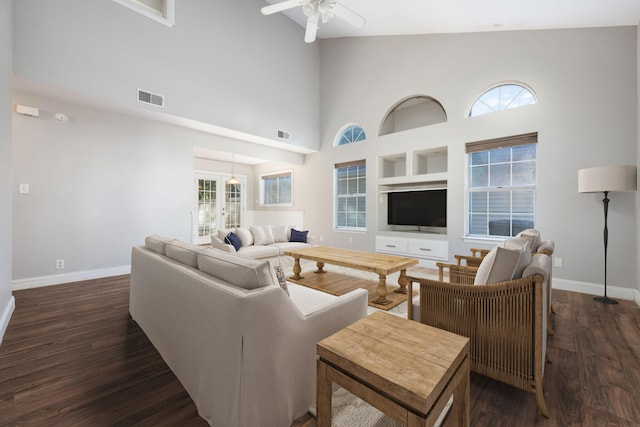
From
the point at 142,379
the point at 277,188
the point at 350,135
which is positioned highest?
the point at 350,135

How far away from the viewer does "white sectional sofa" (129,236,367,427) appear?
1140 millimetres

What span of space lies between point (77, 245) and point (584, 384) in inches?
223

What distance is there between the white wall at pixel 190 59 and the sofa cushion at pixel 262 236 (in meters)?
1.97

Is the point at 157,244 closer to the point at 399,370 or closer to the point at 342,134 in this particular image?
the point at 399,370

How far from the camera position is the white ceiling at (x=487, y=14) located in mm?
3006

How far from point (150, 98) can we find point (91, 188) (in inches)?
63.3

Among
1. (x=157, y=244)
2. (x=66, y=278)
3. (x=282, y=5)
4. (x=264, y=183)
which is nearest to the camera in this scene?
(x=157, y=244)

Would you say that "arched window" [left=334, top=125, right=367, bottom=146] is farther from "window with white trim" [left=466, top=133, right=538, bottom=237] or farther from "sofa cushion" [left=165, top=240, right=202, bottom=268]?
"sofa cushion" [left=165, top=240, right=202, bottom=268]

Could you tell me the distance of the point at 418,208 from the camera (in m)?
5.12

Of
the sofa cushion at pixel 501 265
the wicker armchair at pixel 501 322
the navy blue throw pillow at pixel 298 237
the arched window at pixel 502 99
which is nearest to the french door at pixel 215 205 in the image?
the navy blue throw pillow at pixel 298 237

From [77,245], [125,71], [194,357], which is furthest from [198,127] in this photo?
[194,357]

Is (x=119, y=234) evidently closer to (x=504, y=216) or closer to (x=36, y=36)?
(x=36, y=36)

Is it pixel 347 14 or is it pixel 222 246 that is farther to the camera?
pixel 222 246

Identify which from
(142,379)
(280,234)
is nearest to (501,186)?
(280,234)
